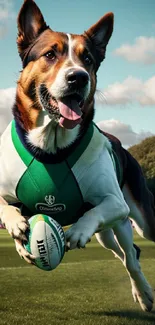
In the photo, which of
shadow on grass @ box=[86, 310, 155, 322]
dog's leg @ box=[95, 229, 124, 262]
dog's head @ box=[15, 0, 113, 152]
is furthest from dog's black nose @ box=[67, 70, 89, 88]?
dog's leg @ box=[95, 229, 124, 262]

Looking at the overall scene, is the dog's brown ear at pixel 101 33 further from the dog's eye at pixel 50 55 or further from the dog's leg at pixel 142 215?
the dog's leg at pixel 142 215

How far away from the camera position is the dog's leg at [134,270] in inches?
300

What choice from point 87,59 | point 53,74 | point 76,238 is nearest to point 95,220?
point 76,238

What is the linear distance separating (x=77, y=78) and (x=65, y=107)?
0.38 m

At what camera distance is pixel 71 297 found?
8148 mm

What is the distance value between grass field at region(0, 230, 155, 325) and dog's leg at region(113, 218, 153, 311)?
16 cm

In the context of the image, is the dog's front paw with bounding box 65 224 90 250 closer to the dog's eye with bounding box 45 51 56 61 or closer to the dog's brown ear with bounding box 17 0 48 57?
the dog's eye with bounding box 45 51 56 61

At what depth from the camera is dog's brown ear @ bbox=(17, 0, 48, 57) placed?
6316 mm

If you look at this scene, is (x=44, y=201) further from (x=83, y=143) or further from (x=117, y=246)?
(x=117, y=246)

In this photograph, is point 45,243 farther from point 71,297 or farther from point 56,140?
point 71,297

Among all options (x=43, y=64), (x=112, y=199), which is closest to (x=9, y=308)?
(x=112, y=199)

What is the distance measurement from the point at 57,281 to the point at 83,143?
12.8ft

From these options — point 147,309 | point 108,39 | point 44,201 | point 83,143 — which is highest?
point 108,39

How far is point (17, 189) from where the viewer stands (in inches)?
249
